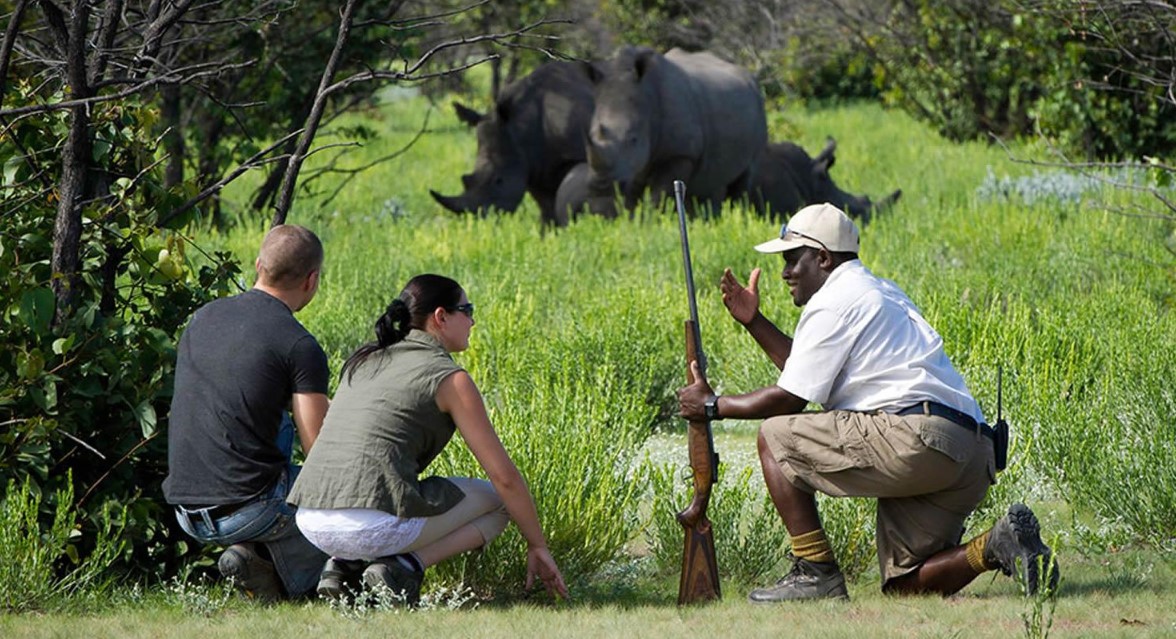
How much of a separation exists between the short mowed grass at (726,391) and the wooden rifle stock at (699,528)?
98 millimetres

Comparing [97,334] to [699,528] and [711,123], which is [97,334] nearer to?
[699,528]

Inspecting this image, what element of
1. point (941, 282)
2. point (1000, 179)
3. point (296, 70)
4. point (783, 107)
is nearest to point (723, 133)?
point (1000, 179)

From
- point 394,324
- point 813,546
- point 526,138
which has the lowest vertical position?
point 526,138

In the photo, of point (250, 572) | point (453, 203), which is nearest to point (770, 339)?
point (250, 572)

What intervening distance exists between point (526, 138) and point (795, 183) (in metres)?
3.21

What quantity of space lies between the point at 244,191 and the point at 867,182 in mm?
7066

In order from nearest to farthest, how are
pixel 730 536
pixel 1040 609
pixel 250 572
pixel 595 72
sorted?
pixel 1040 609, pixel 250 572, pixel 730 536, pixel 595 72

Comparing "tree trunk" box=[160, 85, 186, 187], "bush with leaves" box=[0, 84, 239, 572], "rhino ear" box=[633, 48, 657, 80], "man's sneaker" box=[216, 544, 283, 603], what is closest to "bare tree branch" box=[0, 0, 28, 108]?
"bush with leaves" box=[0, 84, 239, 572]

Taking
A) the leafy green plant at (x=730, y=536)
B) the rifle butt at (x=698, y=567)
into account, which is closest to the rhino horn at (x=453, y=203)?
the leafy green plant at (x=730, y=536)

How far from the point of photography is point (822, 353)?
5.23 metres

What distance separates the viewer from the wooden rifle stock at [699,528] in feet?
17.6

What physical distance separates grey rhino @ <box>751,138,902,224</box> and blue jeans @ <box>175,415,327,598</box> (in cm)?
1306

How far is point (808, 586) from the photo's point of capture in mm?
5371

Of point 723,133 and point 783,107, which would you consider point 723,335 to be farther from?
point 783,107
